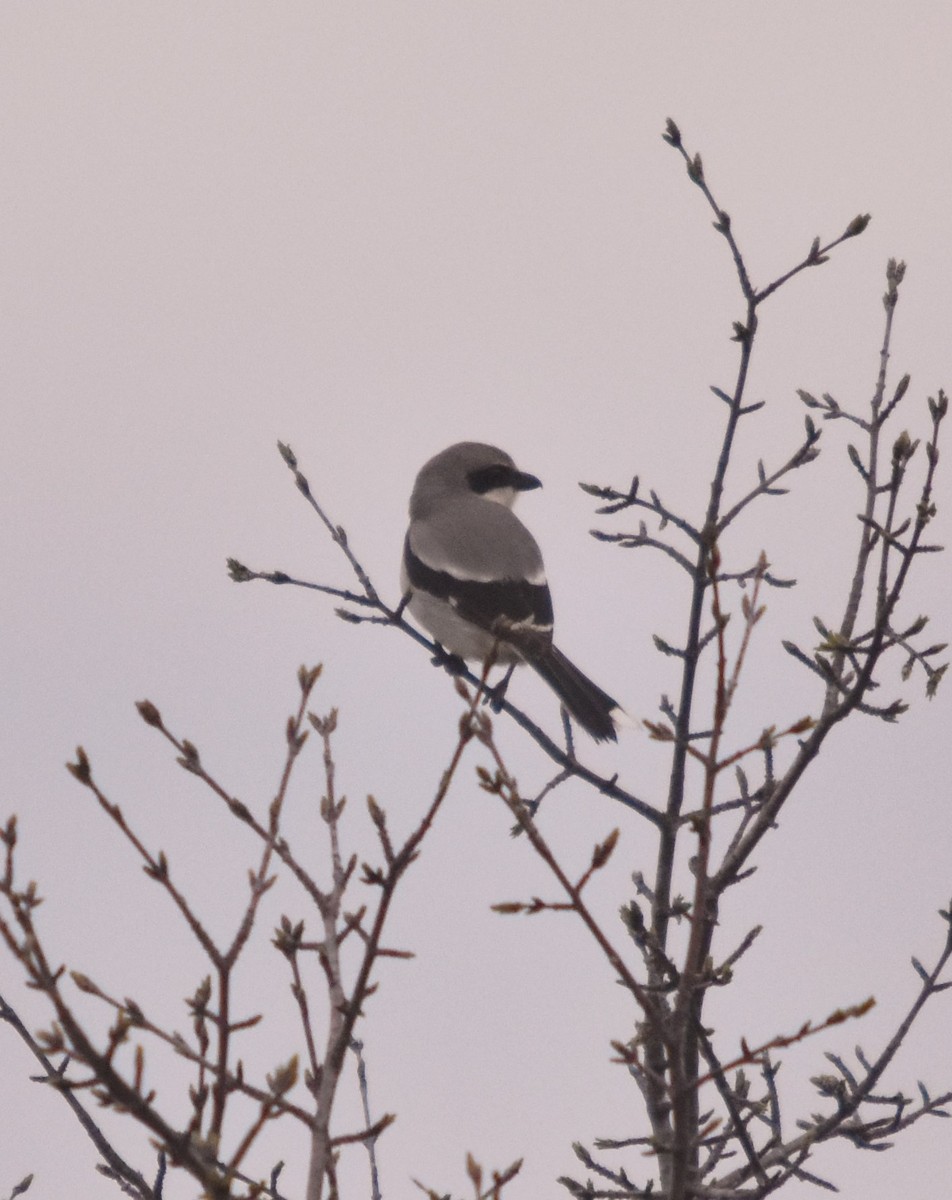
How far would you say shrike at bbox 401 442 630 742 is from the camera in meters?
5.62

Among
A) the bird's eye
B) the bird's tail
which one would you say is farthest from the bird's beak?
the bird's tail

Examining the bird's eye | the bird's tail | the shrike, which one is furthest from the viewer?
the bird's eye

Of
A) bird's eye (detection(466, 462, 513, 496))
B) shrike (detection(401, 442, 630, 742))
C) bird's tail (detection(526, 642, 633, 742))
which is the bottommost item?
bird's tail (detection(526, 642, 633, 742))

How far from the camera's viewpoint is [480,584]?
6.45 m

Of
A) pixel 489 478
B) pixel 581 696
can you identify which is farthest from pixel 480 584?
pixel 489 478

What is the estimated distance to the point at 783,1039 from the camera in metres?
1.86

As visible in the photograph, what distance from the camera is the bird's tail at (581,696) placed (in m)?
5.30

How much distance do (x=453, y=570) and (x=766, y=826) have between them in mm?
3680

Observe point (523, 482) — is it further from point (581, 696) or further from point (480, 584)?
point (581, 696)

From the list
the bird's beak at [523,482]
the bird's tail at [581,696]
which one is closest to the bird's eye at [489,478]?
the bird's beak at [523,482]

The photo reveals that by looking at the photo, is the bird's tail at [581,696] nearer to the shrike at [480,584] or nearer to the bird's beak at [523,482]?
the shrike at [480,584]

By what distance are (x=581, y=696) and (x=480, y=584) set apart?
1.16 metres

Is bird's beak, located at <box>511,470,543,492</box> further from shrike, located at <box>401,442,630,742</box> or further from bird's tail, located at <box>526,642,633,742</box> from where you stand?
bird's tail, located at <box>526,642,633,742</box>

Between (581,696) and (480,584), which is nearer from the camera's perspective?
(581,696)
